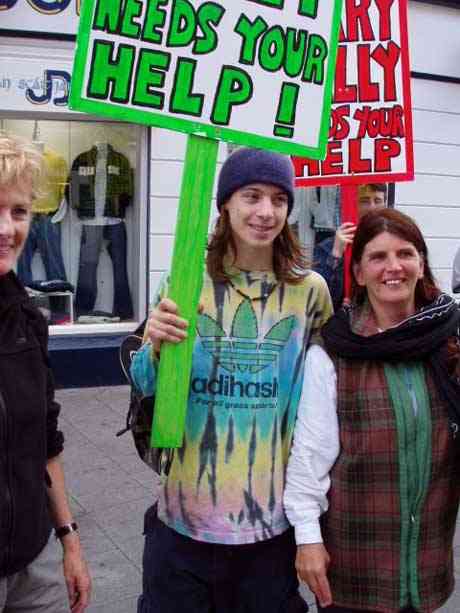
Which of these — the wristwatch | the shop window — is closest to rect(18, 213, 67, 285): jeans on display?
the shop window

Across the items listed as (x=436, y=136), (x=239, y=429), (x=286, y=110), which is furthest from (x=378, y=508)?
(x=436, y=136)

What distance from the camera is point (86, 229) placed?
7383mm

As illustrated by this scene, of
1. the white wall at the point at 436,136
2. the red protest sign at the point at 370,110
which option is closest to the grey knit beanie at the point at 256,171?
the red protest sign at the point at 370,110

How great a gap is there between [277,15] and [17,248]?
88 cm

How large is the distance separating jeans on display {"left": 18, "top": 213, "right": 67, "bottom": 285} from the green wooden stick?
17.9 ft

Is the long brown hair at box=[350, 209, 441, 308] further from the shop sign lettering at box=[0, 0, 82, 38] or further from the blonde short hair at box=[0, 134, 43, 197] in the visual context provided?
the shop sign lettering at box=[0, 0, 82, 38]

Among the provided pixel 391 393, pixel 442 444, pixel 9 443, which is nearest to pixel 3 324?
pixel 9 443

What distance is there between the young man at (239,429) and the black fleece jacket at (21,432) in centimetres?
28

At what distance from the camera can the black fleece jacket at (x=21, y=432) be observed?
5.65 feet

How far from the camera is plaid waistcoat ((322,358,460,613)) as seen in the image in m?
1.97

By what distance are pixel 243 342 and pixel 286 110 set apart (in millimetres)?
614

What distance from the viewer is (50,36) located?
21.7 ft

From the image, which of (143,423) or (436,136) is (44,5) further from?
(143,423)

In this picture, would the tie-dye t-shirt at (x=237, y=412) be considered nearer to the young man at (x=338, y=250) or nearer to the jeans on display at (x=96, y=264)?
the young man at (x=338, y=250)
